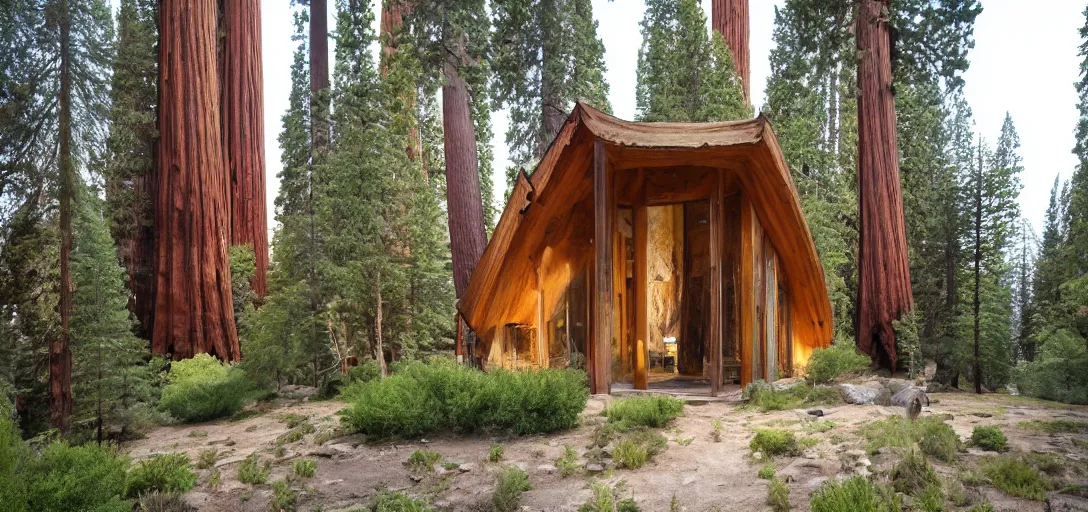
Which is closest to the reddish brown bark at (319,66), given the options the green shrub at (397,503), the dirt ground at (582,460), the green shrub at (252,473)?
the dirt ground at (582,460)

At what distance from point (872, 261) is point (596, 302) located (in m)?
8.45

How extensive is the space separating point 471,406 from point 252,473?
2.40 m

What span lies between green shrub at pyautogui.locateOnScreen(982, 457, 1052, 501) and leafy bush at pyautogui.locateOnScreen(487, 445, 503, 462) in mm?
4278

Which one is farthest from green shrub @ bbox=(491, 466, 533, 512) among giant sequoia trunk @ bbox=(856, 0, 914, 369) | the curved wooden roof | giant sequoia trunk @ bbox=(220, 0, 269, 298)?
giant sequoia trunk @ bbox=(220, 0, 269, 298)

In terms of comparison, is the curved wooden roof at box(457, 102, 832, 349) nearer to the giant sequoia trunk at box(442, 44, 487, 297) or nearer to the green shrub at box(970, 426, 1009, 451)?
the giant sequoia trunk at box(442, 44, 487, 297)

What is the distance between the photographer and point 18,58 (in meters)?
10.4

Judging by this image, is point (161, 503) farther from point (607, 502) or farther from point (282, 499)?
point (607, 502)

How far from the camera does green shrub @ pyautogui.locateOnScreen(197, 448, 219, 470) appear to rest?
7463 mm

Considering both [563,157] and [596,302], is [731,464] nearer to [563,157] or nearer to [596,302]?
[596,302]

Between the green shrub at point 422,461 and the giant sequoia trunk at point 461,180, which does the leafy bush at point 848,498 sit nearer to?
the green shrub at point 422,461

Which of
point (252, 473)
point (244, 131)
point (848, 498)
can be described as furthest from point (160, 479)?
point (244, 131)

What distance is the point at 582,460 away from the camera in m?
6.95

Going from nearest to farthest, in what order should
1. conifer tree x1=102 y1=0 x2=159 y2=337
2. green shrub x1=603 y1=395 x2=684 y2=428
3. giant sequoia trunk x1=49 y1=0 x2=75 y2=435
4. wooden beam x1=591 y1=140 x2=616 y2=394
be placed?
green shrub x1=603 y1=395 x2=684 y2=428 < giant sequoia trunk x1=49 y1=0 x2=75 y2=435 < wooden beam x1=591 y1=140 x2=616 y2=394 < conifer tree x1=102 y1=0 x2=159 y2=337

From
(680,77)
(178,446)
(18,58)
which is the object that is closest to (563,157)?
(178,446)
